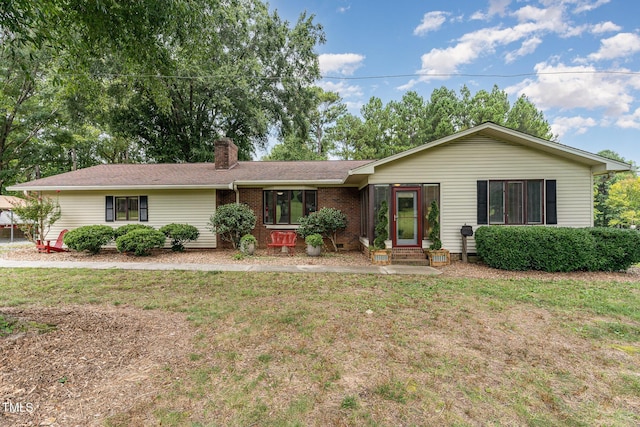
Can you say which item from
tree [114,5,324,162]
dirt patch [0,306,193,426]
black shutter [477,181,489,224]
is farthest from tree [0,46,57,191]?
black shutter [477,181,489,224]

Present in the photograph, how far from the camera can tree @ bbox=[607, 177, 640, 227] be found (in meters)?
23.2

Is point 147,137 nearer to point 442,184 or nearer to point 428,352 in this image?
point 442,184

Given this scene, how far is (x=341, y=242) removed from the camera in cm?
1155

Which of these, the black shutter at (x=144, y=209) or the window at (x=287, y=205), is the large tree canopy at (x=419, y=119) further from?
the black shutter at (x=144, y=209)

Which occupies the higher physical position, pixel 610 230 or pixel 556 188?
pixel 556 188

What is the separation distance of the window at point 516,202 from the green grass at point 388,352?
2827 mm

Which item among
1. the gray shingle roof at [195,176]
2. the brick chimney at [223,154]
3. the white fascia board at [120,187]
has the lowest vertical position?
the white fascia board at [120,187]

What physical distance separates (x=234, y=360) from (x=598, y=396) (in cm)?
349

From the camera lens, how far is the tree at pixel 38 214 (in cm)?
1037

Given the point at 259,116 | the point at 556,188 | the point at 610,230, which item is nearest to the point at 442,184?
the point at 556,188

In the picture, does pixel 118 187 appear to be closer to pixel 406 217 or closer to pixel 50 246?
pixel 50 246

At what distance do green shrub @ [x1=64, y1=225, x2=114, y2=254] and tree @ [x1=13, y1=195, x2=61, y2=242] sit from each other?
5.82ft

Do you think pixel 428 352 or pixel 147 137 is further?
pixel 147 137

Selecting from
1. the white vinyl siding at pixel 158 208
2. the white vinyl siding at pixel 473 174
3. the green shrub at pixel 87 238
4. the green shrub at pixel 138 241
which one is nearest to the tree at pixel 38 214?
the white vinyl siding at pixel 158 208
